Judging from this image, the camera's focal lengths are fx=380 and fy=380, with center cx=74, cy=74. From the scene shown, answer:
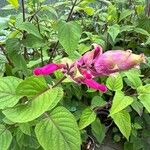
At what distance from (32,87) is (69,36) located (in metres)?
0.23

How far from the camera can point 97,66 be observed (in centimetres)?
45

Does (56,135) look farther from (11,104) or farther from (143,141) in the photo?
(143,141)

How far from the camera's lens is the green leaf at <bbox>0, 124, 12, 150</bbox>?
0.63 metres

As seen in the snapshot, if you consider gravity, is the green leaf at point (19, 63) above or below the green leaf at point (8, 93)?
below

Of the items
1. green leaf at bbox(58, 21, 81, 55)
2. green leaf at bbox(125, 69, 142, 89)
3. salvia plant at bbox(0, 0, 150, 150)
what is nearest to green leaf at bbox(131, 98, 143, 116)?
salvia plant at bbox(0, 0, 150, 150)

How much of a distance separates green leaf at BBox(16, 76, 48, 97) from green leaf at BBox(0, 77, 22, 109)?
0.02m

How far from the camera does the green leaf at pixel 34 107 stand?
0.54m

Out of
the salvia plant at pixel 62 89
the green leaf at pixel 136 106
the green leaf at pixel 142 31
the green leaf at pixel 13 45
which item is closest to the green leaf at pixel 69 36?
the salvia plant at pixel 62 89

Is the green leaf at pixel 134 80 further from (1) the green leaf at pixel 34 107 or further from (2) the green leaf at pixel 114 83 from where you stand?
(1) the green leaf at pixel 34 107

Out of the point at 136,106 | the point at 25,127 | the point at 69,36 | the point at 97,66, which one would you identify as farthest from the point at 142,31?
the point at 97,66

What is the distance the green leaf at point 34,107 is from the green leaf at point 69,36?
0.19 metres

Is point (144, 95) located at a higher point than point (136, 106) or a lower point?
higher

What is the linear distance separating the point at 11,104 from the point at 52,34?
2.15 ft

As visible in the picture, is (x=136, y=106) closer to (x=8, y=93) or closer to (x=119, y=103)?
(x=119, y=103)
